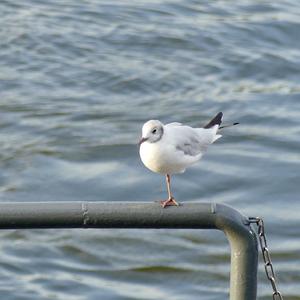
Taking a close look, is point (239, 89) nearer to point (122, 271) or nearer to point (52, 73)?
point (52, 73)

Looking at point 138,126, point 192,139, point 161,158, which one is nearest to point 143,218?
point 161,158

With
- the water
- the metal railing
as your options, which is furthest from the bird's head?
the water

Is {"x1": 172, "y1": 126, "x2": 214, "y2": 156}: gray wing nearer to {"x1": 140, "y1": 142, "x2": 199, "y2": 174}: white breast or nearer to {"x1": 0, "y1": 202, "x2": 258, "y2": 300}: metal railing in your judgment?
{"x1": 140, "y1": 142, "x2": 199, "y2": 174}: white breast

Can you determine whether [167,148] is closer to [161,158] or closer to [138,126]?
[161,158]

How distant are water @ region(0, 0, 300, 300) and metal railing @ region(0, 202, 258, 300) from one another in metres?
4.53

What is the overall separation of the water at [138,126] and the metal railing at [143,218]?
453 centimetres

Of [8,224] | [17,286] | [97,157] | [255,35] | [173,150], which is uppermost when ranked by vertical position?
[255,35]

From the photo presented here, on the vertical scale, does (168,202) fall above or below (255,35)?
below

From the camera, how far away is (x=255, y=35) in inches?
547

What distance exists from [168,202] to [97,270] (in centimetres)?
485

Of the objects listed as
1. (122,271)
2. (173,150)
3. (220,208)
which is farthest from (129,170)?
(220,208)

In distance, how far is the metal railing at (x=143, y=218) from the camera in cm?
333

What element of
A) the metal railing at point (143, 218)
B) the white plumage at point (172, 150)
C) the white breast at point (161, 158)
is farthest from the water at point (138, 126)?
the metal railing at point (143, 218)

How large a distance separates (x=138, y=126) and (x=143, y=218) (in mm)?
7736
